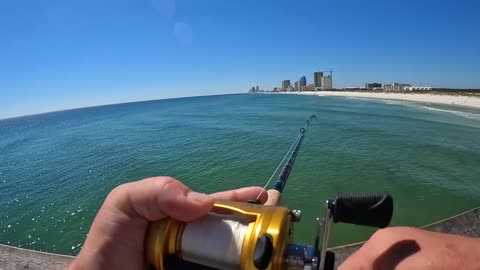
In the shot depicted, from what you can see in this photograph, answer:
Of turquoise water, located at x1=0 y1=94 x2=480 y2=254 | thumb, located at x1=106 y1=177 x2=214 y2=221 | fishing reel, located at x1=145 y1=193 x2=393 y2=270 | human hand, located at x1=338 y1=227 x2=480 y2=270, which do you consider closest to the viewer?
human hand, located at x1=338 y1=227 x2=480 y2=270

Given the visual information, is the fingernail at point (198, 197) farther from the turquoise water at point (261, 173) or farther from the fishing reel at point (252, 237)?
the turquoise water at point (261, 173)

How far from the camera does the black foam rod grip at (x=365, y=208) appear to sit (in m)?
1.20

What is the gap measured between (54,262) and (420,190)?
48.0 feet

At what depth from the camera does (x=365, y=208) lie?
121cm

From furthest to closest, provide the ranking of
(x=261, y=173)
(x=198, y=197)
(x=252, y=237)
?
(x=261, y=173) → (x=198, y=197) → (x=252, y=237)

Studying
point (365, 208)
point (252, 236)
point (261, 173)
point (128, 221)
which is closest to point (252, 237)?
point (252, 236)

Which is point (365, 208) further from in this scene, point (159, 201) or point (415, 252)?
point (159, 201)

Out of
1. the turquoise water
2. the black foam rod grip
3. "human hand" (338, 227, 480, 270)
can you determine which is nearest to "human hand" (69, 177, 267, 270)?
the black foam rod grip

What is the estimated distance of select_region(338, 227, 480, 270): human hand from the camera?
3.13 feet

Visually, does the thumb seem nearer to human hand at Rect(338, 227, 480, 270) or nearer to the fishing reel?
the fishing reel

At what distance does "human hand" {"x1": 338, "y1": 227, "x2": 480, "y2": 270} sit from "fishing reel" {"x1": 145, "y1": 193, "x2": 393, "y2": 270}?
0.27ft

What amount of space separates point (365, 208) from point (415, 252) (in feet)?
0.76

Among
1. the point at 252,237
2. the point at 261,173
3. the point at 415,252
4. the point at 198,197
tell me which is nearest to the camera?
the point at 415,252

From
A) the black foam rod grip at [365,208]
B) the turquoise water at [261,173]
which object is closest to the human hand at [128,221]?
the black foam rod grip at [365,208]
